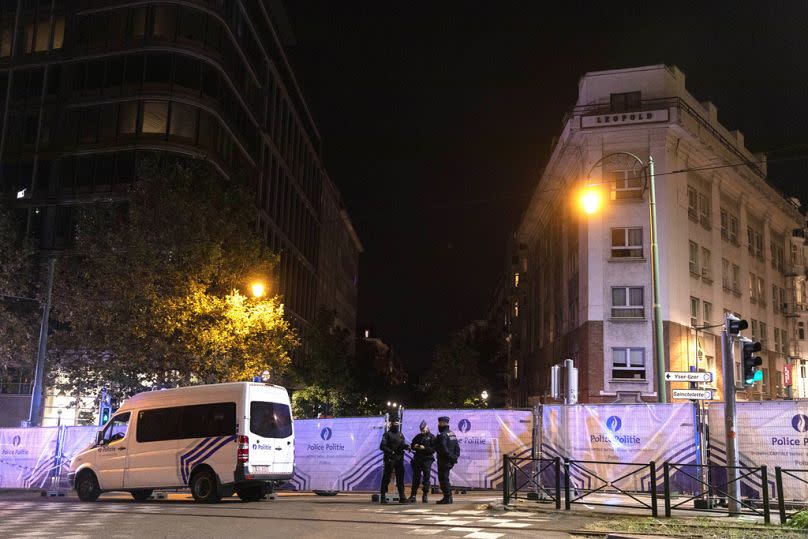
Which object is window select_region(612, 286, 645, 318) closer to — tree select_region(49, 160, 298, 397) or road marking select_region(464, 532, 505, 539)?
tree select_region(49, 160, 298, 397)

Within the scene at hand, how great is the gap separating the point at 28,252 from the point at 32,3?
20.0m

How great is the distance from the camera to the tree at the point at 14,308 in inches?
1241

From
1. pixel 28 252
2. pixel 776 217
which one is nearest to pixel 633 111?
pixel 776 217

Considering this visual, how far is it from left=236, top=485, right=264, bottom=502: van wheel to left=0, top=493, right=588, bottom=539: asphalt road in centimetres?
108

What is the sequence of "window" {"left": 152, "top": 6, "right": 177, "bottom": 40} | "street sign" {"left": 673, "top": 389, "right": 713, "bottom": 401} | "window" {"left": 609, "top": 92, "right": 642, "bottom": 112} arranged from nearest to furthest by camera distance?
1. "street sign" {"left": 673, "top": 389, "right": 713, "bottom": 401}
2. "window" {"left": 609, "top": 92, "right": 642, "bottom": 112}
3. "window" {"left": 152, "top": 6, "right": 177, "bottom": 40}

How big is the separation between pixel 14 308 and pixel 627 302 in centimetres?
2661

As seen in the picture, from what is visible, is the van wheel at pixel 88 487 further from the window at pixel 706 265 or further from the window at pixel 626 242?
the window at pixel 706 265

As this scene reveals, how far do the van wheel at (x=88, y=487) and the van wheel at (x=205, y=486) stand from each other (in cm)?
318

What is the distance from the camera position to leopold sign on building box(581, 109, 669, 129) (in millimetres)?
33688

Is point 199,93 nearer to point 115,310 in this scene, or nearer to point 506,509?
point 115,310

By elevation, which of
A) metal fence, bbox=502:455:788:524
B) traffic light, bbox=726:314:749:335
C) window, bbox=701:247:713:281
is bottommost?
metal fence, bbox=502:455:788:524

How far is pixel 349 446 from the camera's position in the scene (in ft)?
61.0

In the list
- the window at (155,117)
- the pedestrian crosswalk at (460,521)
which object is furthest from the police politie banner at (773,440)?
the window at (155,117)

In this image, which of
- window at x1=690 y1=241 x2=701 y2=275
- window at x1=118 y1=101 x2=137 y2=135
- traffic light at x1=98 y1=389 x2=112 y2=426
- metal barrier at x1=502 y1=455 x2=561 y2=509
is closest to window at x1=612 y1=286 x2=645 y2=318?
window at x1=690 y1=241 x2=701 y2=275
